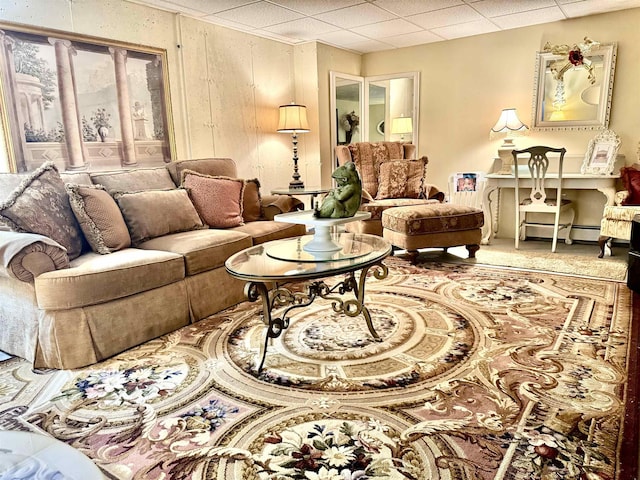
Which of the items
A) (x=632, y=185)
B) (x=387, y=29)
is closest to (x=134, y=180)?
(x=387, y=29)

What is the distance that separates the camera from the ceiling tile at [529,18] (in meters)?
4.22

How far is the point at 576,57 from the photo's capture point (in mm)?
4422

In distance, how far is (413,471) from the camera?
144 cm

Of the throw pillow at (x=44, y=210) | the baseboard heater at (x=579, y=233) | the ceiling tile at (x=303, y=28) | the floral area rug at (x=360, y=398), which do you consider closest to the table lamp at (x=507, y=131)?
the baseboard heater at (x=579, y=233)

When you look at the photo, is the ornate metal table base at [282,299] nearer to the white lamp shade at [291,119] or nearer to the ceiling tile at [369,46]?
the white lamp shade at [291,119]

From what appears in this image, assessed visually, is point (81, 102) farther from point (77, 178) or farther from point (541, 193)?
point (541, 193)

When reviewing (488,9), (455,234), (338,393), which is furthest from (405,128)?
(338,393)

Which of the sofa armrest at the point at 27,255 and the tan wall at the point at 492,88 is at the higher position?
the tan wall at the point at 492,88

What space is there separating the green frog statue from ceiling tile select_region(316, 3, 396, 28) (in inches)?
91.9

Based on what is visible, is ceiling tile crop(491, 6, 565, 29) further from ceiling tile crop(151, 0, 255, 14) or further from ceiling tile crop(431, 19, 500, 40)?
ceiling tile crop(151, 0, 255, 14)

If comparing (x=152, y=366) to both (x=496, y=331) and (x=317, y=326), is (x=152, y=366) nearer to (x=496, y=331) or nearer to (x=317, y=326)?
(x=317, y=326)

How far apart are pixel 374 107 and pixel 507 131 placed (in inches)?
73.3

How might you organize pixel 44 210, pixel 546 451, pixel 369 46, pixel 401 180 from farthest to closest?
pixel 369 46 < pixel 401 180 < pixel 44 210 < pixel 546 451

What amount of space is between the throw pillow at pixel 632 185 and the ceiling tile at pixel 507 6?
1.65 m
